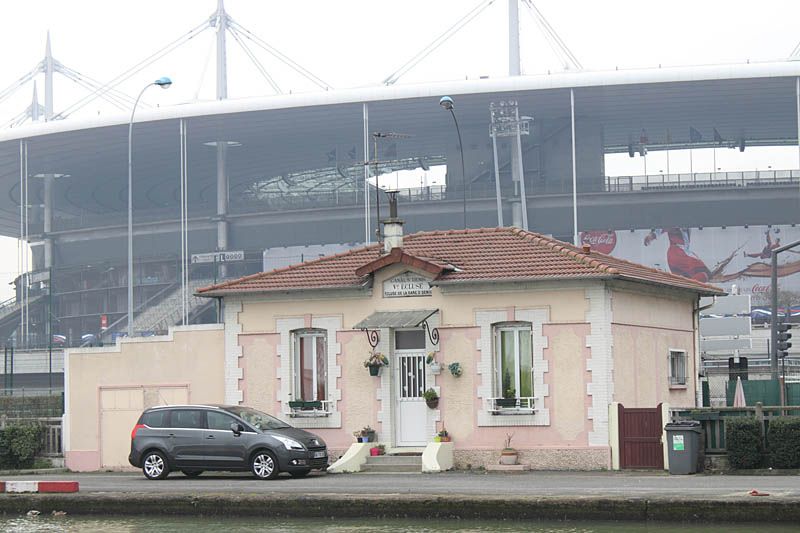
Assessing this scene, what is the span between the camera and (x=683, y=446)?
2531 centimetres

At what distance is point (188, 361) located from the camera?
103ft

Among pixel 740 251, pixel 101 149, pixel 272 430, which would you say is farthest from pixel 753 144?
pixel 272 430

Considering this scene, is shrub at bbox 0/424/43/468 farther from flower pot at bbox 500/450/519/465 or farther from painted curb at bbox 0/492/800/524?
flower pot at bbox 500/450/519/465

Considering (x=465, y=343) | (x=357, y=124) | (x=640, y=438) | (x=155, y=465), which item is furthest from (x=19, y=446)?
(x=357, y=124)

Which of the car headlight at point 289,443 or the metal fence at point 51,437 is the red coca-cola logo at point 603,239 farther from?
the car headlight at point 289,443

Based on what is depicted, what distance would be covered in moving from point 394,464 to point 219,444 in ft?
13.1

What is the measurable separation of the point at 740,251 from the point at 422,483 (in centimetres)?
7817

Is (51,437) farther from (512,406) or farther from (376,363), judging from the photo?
(512,406)

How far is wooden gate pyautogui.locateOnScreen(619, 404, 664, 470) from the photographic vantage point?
2669cm

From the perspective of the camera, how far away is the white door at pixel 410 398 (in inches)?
1143

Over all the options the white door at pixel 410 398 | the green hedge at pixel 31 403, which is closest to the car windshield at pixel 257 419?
the white door at pixel 410 398

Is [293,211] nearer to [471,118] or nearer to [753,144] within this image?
[471,118]

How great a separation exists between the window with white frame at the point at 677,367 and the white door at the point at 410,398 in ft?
19.7

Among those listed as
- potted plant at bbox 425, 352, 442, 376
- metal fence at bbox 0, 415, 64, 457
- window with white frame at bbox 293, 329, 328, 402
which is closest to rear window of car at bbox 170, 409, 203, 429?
window with white frame at bbox 293, 329, 328, 402
